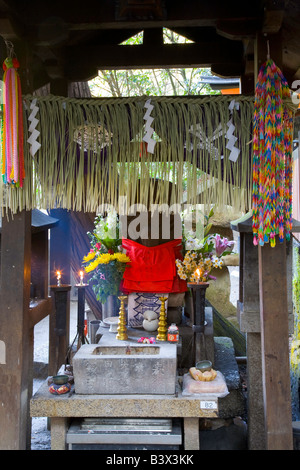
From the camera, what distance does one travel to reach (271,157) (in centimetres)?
320

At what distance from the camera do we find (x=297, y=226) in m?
4.21

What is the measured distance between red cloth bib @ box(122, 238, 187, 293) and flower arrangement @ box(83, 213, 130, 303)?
10 cm

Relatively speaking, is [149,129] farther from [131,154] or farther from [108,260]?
[108,260]

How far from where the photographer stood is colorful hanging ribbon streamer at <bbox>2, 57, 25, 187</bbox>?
3.36 metres

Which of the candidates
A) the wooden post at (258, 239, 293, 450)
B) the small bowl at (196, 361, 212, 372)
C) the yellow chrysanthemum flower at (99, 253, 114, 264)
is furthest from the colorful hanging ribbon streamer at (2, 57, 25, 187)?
the small bowl at (196, 361, 212, 372)

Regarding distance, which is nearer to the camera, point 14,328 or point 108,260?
point 14,328

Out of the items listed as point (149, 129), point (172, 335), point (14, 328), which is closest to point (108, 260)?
point (172, 335)

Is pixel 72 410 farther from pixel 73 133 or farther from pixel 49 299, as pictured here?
pixel 73 133

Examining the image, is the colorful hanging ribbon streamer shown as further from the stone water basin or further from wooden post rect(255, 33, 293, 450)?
wooden post rect(255, 33, 293, 450)

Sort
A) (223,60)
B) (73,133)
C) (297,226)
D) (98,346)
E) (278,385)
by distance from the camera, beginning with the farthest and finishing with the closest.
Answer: (223,60), (297,226), (98,346), (73,133), (278,385)

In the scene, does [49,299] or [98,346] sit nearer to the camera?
[98,346]

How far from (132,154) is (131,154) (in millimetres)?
11
